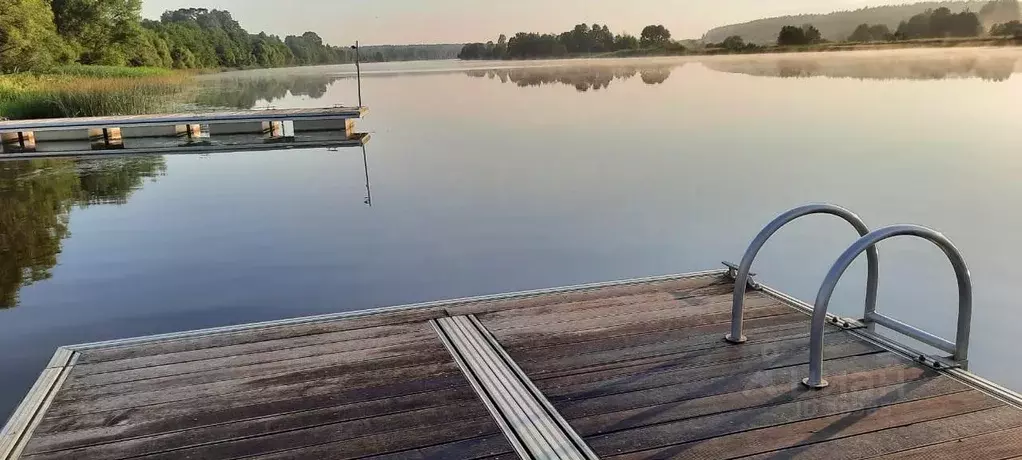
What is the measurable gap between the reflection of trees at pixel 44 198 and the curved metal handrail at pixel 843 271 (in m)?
5.32

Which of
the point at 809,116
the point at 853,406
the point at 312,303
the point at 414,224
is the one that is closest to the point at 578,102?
the point at 809,116

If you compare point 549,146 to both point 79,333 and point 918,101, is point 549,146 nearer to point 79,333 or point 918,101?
point 79,333

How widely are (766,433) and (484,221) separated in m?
5.60

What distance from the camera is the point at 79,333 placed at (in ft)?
15.4

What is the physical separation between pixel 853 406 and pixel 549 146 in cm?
1140

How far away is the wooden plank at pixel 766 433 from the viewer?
220 cm

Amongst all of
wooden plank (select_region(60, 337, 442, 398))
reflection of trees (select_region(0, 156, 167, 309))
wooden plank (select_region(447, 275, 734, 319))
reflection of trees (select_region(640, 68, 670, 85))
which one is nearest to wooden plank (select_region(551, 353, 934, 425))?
wooden plank (select_region(60, 337, 442, 398))

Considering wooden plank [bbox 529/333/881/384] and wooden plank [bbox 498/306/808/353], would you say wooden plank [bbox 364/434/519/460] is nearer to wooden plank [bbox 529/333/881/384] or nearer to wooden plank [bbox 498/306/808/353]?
wooden plank [bbox 529/333/881/384]

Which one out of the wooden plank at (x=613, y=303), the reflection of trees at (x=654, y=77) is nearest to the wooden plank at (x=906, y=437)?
the wooden plank at (x=613, y=303)

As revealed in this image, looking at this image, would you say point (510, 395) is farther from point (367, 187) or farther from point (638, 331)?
point (367, 187)

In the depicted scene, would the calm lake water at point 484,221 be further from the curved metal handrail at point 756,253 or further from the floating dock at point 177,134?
the curved metal handrail at point 756,253

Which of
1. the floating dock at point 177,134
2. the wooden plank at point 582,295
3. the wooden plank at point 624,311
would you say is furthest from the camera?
the floating dock at point 177,134

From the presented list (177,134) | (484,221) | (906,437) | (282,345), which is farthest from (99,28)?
(906,437)

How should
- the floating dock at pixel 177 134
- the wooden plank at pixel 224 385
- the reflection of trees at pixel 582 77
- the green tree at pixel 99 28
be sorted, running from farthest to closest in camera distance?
the green tree at pixel 99 28
the reflection of trees at pixel 582 77
the floating dock at pixel 177 134
the wooden plank at pixel 224 385
